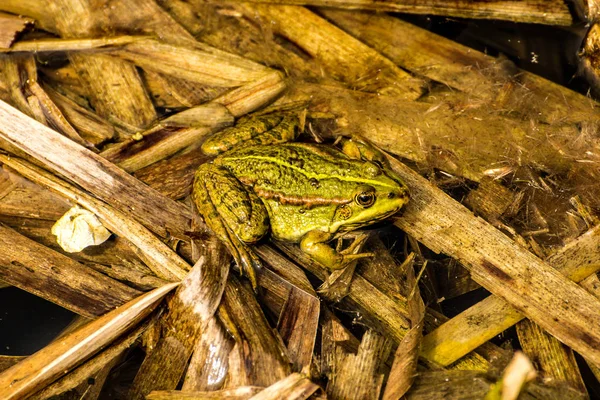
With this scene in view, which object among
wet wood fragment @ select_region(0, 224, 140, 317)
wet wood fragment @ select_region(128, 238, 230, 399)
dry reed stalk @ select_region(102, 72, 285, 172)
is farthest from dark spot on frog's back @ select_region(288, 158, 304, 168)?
wet wood fragment @ select_region(0, 224, 140, 317)

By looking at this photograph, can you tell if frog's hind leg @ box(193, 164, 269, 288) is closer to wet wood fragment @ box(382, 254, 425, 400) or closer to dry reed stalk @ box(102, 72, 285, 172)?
dry reed stalk @ box(102, 72, 285, 172)

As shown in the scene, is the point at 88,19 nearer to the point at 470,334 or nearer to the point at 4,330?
the point at 4,330

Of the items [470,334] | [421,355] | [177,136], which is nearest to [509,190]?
[470,334]

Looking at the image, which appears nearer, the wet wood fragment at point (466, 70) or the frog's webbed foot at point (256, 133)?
the frog's webbed foot at point (256, 133)

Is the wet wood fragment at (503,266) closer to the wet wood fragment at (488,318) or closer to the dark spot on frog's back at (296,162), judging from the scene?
the wet wood fragment at (488,318)

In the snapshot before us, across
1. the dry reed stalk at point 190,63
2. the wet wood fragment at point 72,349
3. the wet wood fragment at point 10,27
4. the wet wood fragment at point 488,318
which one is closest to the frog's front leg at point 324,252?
the wet wood fragment at point 488,318

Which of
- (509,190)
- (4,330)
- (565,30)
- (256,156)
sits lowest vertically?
(4,330)
